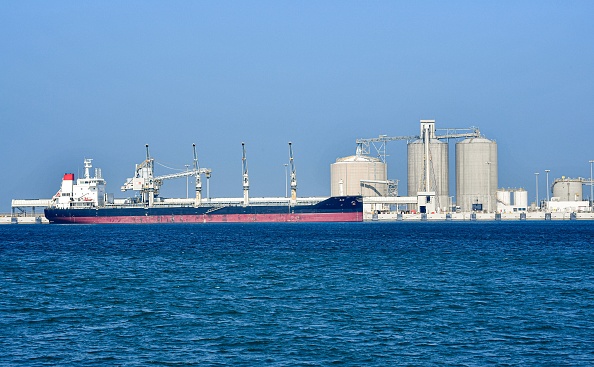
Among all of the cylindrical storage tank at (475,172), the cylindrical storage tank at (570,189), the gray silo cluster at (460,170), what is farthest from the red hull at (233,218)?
the cylindrical storage tank at (570,189)

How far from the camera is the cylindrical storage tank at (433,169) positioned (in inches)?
5974

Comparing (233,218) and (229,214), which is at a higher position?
(229,214)

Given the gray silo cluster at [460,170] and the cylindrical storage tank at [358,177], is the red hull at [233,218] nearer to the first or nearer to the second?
the cylindrical storage tank at [358,177]

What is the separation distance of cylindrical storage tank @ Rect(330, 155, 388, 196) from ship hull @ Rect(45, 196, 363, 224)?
19.9 metres

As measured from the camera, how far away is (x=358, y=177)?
500 feet

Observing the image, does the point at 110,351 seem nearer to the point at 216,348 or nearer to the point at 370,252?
the point at 216,348

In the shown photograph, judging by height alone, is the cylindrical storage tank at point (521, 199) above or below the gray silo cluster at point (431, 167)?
below

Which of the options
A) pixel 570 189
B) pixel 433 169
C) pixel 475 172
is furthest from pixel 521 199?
pixel 433 169

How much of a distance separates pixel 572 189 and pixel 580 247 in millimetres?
105348

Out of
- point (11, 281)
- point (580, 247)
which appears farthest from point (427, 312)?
point (580, 247)

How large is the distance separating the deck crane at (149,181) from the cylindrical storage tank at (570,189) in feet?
219

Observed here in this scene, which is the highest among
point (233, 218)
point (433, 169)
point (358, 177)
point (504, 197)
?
point (433, 169)

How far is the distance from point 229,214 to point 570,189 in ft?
227

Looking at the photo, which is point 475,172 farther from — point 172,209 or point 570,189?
point 172,209
